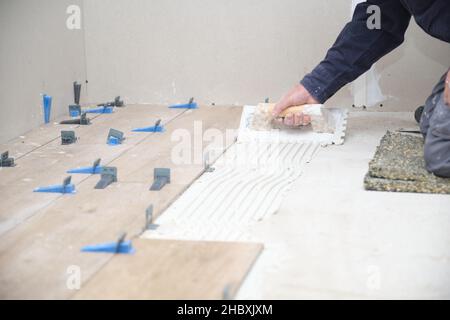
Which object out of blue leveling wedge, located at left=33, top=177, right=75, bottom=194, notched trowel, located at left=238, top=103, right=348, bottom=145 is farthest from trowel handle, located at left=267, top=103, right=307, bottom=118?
blue leveling wedge, located at left=33, top=177, right=75, bottom=194

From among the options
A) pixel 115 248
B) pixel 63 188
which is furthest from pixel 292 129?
pixel 115 248

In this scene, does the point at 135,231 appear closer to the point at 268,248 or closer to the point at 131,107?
the point at 268,248

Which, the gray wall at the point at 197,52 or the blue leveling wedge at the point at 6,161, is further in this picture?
the gray wall at the point at 197,52

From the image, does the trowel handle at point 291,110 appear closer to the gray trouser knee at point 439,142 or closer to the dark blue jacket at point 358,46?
the dark blue jacket at point 358,46

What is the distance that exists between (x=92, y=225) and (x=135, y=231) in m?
0.14

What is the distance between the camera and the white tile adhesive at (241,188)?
2.20 m

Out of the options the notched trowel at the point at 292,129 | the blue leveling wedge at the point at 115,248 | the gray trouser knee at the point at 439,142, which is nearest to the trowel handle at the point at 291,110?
the notched trowel at the point at 292,129

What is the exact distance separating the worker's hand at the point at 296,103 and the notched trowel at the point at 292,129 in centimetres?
2

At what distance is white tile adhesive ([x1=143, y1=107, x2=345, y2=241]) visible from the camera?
2.20m

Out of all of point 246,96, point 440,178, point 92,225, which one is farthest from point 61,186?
point 246,96

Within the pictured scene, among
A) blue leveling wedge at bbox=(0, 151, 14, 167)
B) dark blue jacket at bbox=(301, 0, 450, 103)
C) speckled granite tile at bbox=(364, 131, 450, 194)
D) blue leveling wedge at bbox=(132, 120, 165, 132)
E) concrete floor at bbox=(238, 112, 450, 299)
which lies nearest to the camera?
concrete floor at bbox=(238, 112, 450, 299)

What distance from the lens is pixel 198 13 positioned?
393cm

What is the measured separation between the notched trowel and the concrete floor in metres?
0.44

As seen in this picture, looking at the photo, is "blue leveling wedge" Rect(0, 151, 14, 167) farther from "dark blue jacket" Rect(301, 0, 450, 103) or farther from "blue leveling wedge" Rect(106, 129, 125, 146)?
"dark blue jacket" Rect(301, 0, 450, 103)
